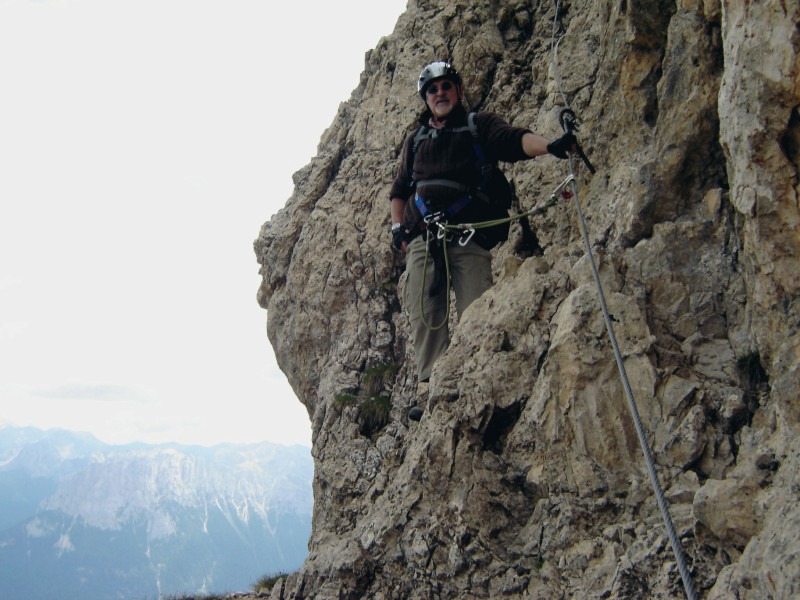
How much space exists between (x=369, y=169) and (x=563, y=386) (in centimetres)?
658

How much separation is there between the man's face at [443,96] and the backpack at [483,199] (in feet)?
1.06

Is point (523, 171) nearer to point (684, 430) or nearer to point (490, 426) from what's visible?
point (490, 426)

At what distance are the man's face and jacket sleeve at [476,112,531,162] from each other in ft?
1.71

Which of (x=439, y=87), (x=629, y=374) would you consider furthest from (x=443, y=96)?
(x=629, y=374)

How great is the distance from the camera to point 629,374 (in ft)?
16.4

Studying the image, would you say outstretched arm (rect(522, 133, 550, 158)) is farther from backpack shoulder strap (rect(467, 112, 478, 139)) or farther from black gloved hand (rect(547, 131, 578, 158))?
backpack shoulder strap (rect(467, 112, 478, 139))

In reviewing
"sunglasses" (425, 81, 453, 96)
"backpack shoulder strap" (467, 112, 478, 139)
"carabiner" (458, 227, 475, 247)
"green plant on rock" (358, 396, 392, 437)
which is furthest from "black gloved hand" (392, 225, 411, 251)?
"green plant on rock" (358, 396, 392, 437)

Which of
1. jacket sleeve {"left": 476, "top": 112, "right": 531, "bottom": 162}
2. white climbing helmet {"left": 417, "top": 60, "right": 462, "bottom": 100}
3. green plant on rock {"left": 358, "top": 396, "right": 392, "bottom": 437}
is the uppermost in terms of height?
white climbing helmet {"left": 417, "top": 60, "right": 462, "bottom": 100}

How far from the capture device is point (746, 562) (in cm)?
336

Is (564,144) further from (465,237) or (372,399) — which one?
(372,399)

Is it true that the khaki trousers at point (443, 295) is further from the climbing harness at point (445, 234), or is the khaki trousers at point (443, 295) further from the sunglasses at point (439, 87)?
the sunglasses at point (439, 87)

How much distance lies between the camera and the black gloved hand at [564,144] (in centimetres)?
597

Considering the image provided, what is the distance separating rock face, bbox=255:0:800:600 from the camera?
13.0 feet

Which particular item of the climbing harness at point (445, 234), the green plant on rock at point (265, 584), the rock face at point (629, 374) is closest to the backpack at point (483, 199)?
the climbing harness at point (445, 234)
